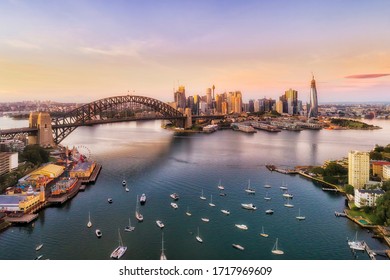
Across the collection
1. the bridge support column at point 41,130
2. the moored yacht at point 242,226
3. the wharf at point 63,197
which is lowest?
the moored yacht at point 242,226

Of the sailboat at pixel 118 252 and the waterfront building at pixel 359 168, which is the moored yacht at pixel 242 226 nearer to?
the sailboat at pixel 118 252

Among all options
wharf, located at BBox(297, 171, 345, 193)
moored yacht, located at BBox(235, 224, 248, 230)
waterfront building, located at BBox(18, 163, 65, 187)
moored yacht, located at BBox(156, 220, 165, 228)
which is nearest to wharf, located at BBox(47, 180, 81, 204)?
waterfront building, located at BBox(18, 163, 65, 187)

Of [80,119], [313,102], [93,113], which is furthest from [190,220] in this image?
[313,102]

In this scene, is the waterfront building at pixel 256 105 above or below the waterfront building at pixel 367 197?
above

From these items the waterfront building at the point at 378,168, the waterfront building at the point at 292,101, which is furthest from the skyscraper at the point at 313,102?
the waterfront building at the point at 378,168

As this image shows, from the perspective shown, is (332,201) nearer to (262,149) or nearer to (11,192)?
(11,192)

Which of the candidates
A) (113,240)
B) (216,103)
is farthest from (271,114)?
(113,240)

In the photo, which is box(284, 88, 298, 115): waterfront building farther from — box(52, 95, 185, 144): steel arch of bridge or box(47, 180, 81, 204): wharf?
box(47, 180, 81, 204): wharf
